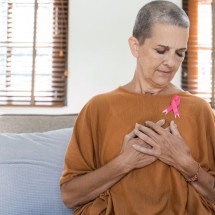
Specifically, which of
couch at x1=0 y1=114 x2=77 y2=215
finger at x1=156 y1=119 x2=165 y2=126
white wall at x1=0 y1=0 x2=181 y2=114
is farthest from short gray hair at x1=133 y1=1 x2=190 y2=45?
white wall at x1=0 y1=0 x2=181 y2=114

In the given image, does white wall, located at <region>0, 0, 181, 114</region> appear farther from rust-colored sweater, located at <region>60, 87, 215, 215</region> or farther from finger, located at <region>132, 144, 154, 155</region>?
finger, located at <region>132, 144, 154, 155</region>

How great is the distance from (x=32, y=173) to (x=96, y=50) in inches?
A: 60.3

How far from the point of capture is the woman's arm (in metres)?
1.20

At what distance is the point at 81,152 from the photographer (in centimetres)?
132

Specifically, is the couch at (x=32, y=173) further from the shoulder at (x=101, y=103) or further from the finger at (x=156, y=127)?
the finger at (x=156, y=127)

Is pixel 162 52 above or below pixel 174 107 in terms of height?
above

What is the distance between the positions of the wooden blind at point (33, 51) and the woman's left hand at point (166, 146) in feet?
5.60

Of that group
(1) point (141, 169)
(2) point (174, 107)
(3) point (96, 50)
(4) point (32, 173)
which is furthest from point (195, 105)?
(3) point (96, 50)

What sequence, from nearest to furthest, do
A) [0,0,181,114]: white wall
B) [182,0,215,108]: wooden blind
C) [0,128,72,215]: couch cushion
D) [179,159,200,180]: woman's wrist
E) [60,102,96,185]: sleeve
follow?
1. [179,159,200,180]: woman's wrist
2. [60,102,96,185]: sleeve
3. [0,128,72,215]: couch cushion
4. [0,0,181,114]: white wall
5. [182,0,215,108]: wooden blind

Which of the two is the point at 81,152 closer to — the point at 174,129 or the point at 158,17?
the point at 174,129

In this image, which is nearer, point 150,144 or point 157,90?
point 150,144

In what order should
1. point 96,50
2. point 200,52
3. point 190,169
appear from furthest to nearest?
point 200,52 → point 96,50 → point 190,169

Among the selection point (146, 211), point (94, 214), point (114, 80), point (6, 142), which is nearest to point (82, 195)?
point (94, 214)

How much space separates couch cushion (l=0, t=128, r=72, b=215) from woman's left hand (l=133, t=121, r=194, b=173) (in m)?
0.42
